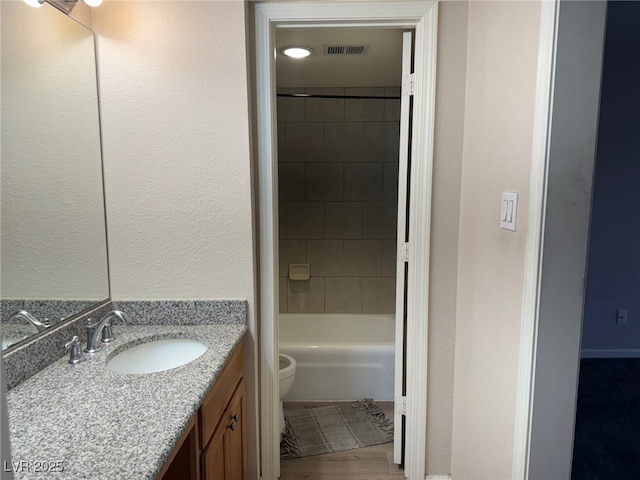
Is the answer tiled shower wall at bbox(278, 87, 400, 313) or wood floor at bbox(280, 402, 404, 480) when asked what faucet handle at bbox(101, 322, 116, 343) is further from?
tiled shower wall at bbox(278, 87, 400, 313)

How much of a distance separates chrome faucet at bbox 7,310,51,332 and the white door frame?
0.77m

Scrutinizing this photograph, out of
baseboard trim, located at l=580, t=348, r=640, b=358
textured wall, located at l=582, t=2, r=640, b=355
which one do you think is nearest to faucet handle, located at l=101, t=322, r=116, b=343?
textured wall, located at l=582, t=2, r=640, b=355

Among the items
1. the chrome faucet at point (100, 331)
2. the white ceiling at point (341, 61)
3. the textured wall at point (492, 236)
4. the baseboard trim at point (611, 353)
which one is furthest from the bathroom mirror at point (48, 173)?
the baseboard trim at point (611, 353)

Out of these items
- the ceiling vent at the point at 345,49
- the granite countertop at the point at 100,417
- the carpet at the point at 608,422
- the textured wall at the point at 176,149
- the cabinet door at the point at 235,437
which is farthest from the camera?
the ceiling vent at the point at 345,49

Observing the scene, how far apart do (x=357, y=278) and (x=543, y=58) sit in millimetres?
2393

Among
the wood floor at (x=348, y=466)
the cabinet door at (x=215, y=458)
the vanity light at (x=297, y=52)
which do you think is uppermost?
the vanity light at (x=297, y=52)

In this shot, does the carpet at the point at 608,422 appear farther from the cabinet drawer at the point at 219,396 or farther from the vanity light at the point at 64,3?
the vanity light at the point at 64,3

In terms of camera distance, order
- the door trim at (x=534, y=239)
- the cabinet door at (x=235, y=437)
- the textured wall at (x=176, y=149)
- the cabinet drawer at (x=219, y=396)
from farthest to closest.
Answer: the textured wall at (x=176, y=149) → the cabinet door at (x=235, y=437) → the cabinet drawer at (x=219, y=396) → the door trim at (x=534, y=239)

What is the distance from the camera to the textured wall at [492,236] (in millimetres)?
1171

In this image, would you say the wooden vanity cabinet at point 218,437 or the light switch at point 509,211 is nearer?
the wooden vanity cabinet at point 218,437

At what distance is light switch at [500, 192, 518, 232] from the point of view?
1.20 m

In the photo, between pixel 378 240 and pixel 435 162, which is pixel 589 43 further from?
pixel 378 240

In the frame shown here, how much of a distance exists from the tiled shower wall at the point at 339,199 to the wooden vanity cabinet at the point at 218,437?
5.57ft

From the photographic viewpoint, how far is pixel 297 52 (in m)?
2.21
